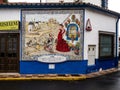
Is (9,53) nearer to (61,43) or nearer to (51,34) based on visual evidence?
(51,34)

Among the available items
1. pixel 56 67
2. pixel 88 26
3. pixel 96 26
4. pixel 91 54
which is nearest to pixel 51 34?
pixel 56 67

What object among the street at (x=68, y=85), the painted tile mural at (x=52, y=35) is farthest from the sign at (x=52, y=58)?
the street at (x=68, y=85)

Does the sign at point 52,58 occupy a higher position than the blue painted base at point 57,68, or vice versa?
the sign at point 52,58

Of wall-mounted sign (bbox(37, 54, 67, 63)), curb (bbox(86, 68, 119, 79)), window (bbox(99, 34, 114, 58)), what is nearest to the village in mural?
wall-mounted sign (bbox(37, 54, 67, 63))

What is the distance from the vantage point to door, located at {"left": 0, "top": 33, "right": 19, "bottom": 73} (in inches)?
872

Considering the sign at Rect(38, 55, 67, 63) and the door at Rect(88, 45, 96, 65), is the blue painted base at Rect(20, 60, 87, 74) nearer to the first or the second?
the sign at Rect(38, 55, 67, 63)

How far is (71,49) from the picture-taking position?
2183cm

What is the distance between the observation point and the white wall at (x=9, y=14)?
2198 cm

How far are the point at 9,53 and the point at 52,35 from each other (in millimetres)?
3049

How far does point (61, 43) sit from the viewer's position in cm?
2186

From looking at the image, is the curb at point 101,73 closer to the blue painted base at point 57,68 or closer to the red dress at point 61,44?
the blue painted base at point 57,68

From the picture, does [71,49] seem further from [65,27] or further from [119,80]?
[119,80]

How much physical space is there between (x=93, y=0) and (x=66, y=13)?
32.3 feet

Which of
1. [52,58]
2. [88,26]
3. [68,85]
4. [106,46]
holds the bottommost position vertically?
[68,85]
